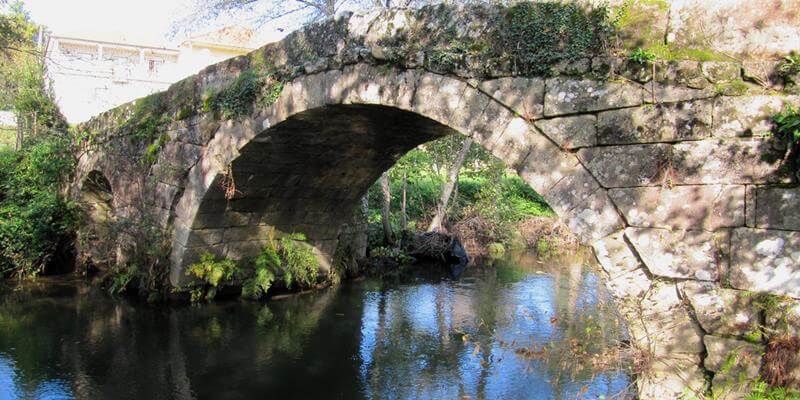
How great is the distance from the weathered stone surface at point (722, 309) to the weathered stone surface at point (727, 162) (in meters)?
0.57

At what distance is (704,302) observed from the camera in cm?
328

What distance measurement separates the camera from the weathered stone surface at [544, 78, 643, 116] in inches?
139

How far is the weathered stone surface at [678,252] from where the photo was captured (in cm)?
326

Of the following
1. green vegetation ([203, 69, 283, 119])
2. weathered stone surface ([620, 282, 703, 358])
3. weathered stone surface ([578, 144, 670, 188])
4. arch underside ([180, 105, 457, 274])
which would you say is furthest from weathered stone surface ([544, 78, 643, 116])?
green vegetation ([203, 69, 283, 119])

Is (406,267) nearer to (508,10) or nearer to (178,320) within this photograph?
(178,320)

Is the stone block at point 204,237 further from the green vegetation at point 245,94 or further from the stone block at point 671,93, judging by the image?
the stone block at point 671,93

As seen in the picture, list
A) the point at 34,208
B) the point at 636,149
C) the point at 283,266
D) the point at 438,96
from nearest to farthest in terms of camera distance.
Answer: the point at 636,149 < the point at 438,96 < the point at 283,266 < the point at 34,208

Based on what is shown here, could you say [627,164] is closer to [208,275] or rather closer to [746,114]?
[746,114]

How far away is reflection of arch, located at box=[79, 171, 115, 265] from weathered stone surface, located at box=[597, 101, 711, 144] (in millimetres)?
6835

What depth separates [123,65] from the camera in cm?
2658

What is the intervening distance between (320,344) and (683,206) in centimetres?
447

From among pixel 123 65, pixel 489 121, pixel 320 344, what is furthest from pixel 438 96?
pixel 123 65

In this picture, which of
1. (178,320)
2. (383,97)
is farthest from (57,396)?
(383,97)

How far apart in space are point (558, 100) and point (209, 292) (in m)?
5.77
